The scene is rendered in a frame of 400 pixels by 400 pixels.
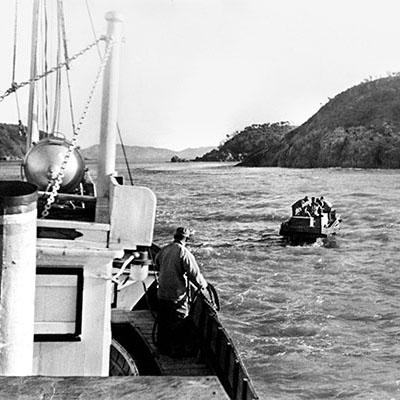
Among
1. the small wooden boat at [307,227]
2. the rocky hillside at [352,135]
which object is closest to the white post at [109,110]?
the small wooden boat at [307,227]

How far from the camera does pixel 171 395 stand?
2480mm

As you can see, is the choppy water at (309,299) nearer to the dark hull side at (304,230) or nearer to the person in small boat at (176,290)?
the dark hull side at (304,230)

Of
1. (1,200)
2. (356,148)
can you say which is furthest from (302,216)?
(356,148)

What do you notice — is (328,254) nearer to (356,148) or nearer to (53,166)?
(53,166)

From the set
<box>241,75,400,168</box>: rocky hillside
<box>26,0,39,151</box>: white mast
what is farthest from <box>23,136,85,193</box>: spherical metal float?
<box>241,75,400,168</box>: rocky hillside

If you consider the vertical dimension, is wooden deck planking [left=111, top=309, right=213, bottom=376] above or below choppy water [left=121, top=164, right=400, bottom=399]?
above

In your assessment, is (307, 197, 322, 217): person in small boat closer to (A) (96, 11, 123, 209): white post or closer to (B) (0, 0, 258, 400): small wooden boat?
(B) (0, 0, 258, 400): small wooden boat

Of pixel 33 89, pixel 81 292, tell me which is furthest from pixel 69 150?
pixel 33 89

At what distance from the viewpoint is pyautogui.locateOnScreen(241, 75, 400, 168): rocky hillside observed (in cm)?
13812

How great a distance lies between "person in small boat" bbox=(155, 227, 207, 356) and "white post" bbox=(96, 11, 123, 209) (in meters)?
1.67

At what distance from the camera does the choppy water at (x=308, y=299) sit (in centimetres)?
1747

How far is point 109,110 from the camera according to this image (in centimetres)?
755

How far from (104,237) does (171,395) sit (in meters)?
3.66

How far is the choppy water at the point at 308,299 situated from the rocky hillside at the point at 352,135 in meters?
81.0
